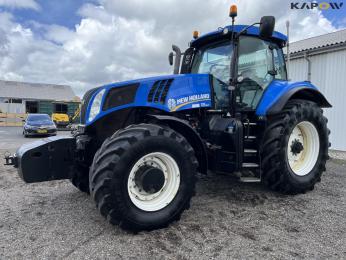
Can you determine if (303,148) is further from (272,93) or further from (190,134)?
(190,134)

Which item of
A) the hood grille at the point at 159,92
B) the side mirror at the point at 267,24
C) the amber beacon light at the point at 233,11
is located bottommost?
the hood grille at the point at 159,92

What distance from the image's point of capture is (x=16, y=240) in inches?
122

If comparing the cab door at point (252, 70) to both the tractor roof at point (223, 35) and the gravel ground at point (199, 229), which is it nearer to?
the tractor roof at point (223, 35)

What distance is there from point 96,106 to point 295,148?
3088mm

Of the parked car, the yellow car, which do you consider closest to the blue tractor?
the parked car

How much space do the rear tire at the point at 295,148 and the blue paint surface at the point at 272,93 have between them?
245 mm

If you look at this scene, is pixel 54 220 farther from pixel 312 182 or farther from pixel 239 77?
pixel 312 182

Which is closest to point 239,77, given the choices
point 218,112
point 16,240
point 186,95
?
point 218,112

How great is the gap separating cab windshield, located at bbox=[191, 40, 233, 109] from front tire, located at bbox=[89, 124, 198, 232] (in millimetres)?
1305

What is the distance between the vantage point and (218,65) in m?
4.61

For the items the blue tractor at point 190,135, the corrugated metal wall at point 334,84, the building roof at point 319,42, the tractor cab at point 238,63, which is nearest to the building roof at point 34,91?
the building roof at point 319,42

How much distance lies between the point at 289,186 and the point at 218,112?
4.98ft

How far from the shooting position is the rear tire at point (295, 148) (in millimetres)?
4258

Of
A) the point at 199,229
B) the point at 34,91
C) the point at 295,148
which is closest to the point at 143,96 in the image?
the point at 199,229
